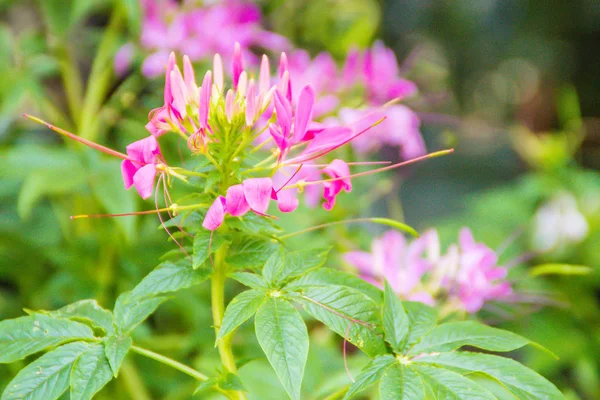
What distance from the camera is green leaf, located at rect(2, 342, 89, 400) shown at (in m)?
0.39

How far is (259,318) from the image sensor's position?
39cm

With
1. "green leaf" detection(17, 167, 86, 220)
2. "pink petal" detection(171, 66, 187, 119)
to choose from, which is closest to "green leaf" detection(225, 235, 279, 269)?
"pink petal" detection(171, 66, 187, 119)

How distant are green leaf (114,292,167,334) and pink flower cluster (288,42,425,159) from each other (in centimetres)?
69

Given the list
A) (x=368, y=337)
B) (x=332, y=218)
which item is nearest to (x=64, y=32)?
(x=332, y=218)

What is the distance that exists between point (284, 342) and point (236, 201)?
0.10 metres

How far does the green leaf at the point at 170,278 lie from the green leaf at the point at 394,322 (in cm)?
14

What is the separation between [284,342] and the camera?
1.25ft

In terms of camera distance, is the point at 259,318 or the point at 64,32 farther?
the point at 64,32

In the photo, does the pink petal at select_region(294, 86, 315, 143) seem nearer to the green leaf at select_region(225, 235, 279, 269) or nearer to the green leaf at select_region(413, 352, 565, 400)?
the green leaf at select_region(225, 235, 279, 269)

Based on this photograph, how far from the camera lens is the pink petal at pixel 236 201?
40cm

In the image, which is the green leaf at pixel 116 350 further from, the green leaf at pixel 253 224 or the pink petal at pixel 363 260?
the pink petal at pixel 363 260

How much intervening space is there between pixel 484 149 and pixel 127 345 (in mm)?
3439

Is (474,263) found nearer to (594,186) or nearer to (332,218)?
(332,218)

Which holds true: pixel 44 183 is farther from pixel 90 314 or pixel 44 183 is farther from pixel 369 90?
pixel 369 90
